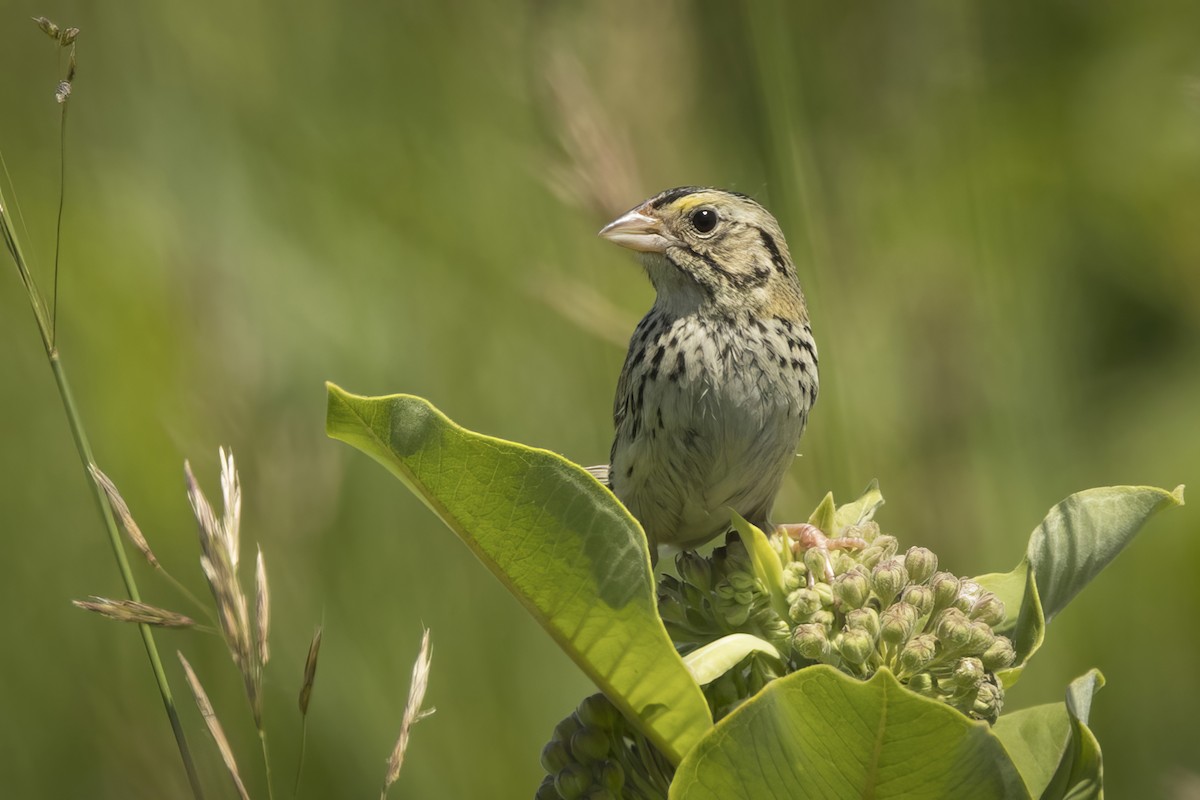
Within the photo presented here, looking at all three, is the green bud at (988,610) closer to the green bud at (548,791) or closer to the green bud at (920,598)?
the green bud at (920,598)

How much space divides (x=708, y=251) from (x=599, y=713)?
3.93ft

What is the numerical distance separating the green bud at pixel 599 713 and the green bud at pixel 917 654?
34cm

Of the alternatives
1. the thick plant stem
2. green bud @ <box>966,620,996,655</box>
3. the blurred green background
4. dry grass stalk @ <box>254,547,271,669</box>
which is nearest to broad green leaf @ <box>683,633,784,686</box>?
green bud @ <box>966,620,996,655</box>

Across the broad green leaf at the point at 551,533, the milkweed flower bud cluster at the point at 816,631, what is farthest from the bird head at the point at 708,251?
the broad green leaf at the point at 551,533

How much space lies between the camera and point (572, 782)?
154 cm

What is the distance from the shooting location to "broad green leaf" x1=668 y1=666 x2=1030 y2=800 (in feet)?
4.08

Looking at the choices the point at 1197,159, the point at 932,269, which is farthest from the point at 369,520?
the point at 1197,159

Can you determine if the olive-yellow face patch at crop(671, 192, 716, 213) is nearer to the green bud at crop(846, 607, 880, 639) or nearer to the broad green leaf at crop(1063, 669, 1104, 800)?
the green bud at crop(846, 607, 880, 639)

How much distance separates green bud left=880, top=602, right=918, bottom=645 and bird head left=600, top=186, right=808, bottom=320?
115 cm

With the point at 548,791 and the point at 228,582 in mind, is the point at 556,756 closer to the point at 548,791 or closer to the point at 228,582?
the point at 548,791

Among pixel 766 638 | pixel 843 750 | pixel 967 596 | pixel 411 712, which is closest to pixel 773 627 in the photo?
pixel 766 638

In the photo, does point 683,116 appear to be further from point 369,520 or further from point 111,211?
point 111,211

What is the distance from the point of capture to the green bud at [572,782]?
5.05 ft

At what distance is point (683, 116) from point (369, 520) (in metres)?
1.30
